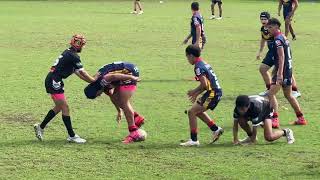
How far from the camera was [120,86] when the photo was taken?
10.9m

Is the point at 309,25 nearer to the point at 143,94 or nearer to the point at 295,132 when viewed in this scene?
the point at 143,94

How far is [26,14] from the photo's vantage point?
3859 cm

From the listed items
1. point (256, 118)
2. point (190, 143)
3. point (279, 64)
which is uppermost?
point (279, 64)

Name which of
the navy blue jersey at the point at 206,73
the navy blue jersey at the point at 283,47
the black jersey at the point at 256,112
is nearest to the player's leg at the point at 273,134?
the black jersey at the point at 256,112

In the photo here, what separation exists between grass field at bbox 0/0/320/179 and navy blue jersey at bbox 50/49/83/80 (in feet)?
3.52

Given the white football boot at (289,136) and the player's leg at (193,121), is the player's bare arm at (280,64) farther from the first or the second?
the player's leg at (193,121)

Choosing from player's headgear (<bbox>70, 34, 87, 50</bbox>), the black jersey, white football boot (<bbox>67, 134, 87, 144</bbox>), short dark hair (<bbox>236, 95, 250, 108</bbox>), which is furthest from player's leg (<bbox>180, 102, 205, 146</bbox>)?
player's headgear (<bbox>70, 34, 87, 50</bbox>)

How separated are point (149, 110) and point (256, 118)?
3.51 meters

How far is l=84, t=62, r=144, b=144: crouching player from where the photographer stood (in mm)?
10648

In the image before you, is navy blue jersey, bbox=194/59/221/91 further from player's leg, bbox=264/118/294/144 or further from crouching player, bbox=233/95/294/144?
player's leg, bbox=264/118/294/144

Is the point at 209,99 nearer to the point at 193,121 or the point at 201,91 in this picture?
the point at 201,91

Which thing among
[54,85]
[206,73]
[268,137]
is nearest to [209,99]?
[206,73]

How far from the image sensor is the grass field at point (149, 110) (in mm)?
9125

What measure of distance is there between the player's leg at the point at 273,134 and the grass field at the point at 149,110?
0.43 ft
